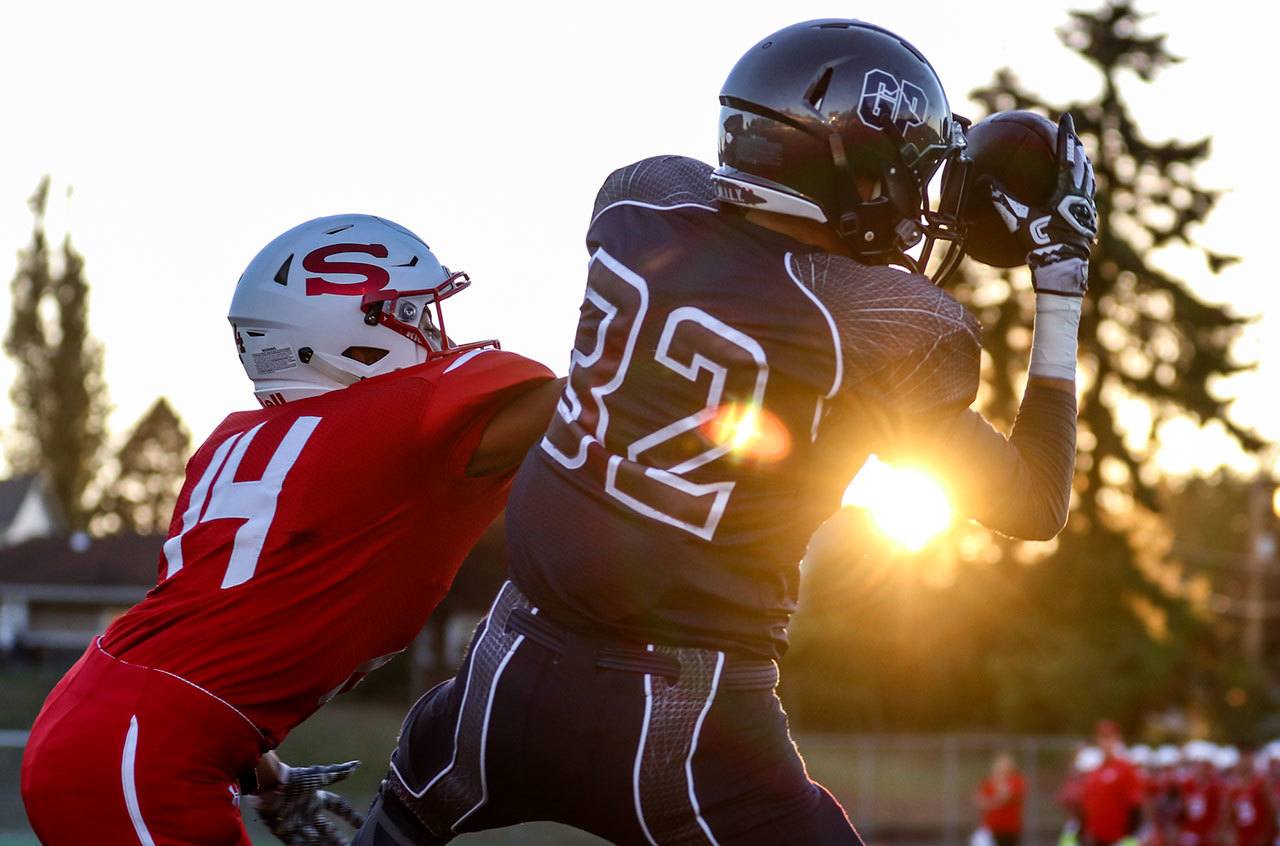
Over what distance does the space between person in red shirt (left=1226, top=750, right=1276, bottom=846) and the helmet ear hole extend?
20.6m

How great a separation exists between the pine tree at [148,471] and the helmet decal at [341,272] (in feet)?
244

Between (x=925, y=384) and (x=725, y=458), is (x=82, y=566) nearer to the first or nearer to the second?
(x=725, y=458)

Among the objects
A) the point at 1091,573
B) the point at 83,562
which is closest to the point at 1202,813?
the point at 1091,573

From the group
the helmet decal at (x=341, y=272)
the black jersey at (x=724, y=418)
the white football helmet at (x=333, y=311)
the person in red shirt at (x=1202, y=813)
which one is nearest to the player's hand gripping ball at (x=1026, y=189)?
the black jersey at (x=724, y=418)

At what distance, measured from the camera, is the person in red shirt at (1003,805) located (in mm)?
21984

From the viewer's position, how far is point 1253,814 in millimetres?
22234

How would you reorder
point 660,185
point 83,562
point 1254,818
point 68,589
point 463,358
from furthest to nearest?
point 83,562 < point 68,589 < point 1254,818 < point 463,358 < point 660,185

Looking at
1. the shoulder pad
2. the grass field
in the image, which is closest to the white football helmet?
the shoulder pad

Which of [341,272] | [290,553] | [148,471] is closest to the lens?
[290,553]

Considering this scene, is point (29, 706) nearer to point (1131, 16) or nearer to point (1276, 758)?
point (1276, 758)

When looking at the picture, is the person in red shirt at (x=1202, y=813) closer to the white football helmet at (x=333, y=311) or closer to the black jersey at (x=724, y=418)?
the white football helmet at (x=333, y=311)

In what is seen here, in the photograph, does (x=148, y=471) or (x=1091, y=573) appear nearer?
(x=1091, y=573)

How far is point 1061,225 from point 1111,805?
18128 millimetres

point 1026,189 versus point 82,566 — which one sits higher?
point 1026,189
